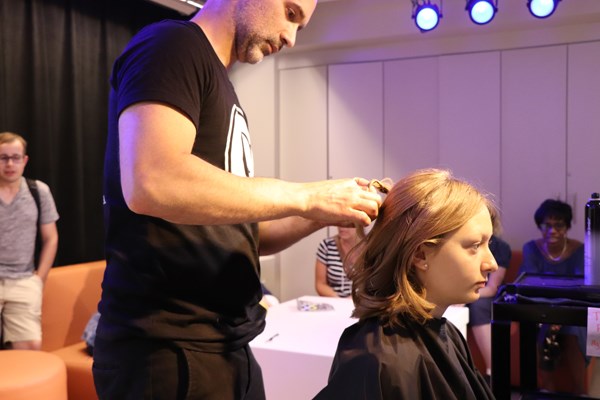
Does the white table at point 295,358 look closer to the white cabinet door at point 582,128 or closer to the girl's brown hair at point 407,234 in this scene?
the girl's brown hair at point 407,234

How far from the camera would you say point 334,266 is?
3.99m

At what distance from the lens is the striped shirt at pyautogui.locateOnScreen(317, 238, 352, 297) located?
3.96 m

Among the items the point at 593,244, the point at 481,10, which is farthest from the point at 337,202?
the point at 481,10

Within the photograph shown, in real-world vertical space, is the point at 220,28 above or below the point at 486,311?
above

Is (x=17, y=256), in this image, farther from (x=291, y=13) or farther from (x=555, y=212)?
(x=555, y=212)

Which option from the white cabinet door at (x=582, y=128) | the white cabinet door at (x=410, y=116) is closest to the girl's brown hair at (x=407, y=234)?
the white cabinet door at (x=582, y=128)

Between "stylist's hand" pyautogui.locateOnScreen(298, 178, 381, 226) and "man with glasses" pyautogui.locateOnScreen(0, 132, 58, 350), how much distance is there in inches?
110

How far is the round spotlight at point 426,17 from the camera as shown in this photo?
4.39m

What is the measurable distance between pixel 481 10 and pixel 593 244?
300 centimetres

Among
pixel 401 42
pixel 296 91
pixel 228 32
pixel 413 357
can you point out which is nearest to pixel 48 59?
pixel 296 91

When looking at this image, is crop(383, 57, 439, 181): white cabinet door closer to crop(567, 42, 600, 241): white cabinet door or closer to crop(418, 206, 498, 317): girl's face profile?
crop(567, 42, 600, 241): white cabinet door

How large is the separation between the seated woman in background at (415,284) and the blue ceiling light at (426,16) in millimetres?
3295

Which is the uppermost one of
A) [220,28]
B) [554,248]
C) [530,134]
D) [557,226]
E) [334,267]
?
[530,134]

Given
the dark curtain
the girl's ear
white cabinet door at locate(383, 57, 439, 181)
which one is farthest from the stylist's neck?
white cabinet door at locate(383, 57, 439, 181)
